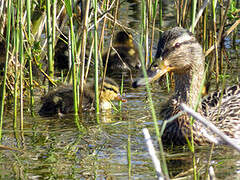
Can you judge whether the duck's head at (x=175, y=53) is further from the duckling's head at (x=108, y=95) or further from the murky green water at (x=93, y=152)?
the duckling's head at (x=108, y=95)

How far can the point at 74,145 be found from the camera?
3416mm

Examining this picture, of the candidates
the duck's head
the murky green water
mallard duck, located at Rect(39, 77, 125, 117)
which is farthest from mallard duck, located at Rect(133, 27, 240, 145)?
mallard duck, located at Rect(39, 77, 125, 117)

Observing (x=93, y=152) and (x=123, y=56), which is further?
(x=123, y=56)

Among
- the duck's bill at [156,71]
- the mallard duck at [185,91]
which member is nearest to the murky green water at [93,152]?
the mallard duck at [185,91]

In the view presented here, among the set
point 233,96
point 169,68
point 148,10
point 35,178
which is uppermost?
point 148,10

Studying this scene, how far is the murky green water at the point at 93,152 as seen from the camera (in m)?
2.87

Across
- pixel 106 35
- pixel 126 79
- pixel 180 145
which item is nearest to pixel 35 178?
pixel 180 145

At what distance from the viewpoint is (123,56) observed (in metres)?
6.08

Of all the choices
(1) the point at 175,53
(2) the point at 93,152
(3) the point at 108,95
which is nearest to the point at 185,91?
(1) the point at 175,53

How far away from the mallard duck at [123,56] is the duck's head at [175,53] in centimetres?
196

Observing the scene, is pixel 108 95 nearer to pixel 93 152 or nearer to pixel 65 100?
pixel 65 100

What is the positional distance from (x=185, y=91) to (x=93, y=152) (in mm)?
751

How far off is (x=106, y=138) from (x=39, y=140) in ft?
1.48

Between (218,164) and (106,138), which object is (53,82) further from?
(218,164)
